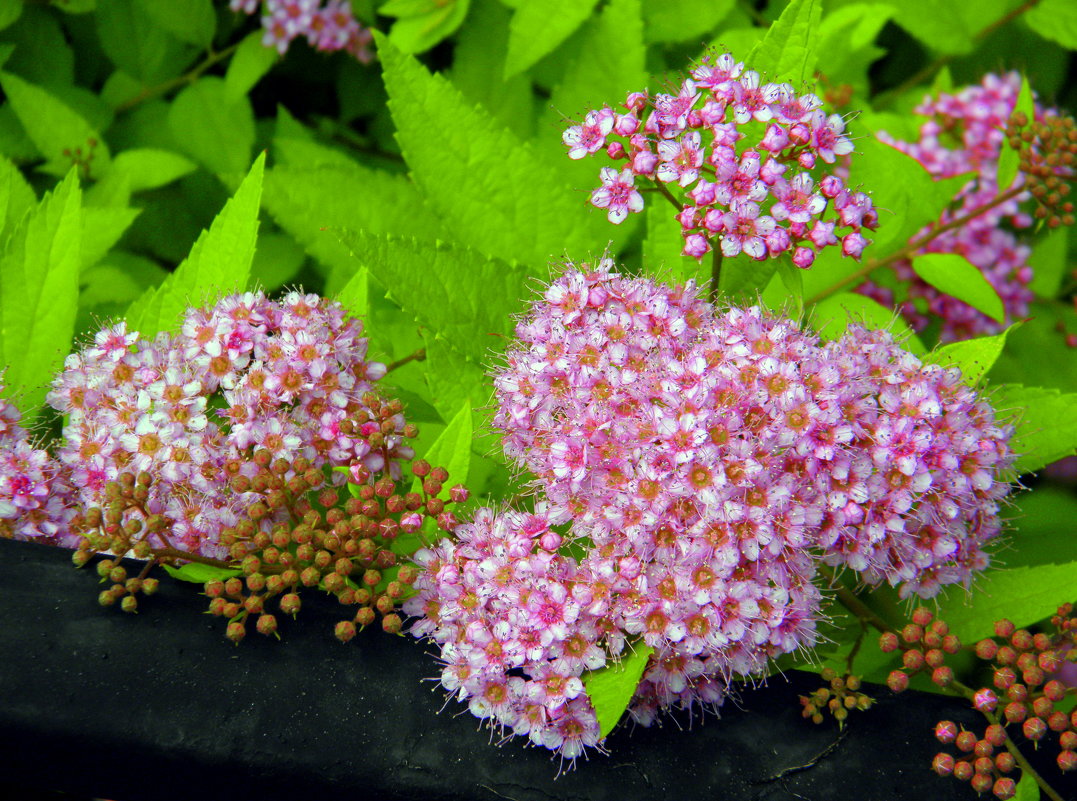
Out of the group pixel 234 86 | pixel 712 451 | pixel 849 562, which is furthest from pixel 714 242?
pixel 234 86

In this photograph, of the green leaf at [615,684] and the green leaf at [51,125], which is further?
the green leaf at [51,125]

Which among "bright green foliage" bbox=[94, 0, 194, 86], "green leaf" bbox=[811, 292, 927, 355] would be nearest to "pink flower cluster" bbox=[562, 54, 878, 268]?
"green leaf" bbox=[811, 292, 927, 355]

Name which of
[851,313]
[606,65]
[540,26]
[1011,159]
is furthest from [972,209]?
[540,26]

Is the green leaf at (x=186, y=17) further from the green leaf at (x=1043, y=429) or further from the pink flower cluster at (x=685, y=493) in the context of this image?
the green leaf at (x=1043, y=429)

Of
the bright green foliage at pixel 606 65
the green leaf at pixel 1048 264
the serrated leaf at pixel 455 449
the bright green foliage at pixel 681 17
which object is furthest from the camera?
the green leaf at pixel 1048 264

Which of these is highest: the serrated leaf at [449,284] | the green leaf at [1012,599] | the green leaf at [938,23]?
the green leaf at [938,23]

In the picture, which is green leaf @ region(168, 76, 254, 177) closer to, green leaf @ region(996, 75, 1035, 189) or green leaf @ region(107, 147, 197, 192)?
green leaf @ region(107, 147, 197, 192)

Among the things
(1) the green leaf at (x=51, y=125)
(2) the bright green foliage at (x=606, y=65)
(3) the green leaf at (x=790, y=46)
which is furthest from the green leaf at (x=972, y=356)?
(1) the green leaf at (x=51, y=125)

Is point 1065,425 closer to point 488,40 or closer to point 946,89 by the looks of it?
point 946,89
